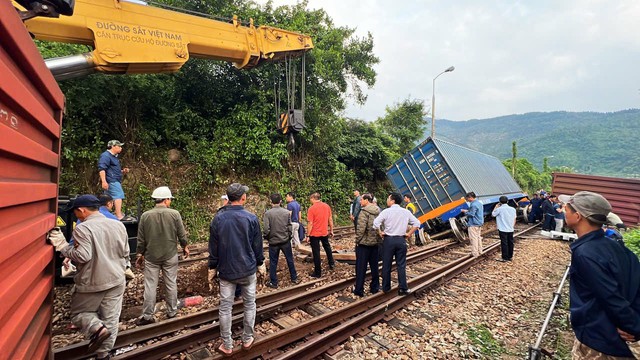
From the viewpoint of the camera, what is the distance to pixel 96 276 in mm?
2994

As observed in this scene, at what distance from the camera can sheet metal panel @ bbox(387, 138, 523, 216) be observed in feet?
33.3

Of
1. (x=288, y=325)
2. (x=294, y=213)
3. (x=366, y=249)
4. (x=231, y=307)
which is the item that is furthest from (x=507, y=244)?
(x=231, y=307)

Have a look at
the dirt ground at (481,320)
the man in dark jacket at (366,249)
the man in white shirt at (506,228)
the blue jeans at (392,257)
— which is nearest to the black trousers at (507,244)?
the man in white shirt at (506,228)

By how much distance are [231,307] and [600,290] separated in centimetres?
349

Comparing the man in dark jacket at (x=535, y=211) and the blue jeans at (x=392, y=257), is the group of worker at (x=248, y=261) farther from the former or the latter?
the man in dark jacket at (x=535, y=211)

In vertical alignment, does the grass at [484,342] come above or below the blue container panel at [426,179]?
below

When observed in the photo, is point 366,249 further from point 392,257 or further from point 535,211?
point 535,211

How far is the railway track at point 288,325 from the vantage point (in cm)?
343

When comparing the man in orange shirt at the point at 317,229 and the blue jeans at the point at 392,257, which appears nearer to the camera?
the blue jeans at the point at 392,257

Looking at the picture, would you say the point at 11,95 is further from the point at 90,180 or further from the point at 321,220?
the point at 90,180

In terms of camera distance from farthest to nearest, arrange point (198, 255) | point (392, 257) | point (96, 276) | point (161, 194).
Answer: point (198, 255) < point (392, 257) < point (161, 194) < point (96, 276)

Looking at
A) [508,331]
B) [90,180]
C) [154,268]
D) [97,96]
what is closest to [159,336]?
[154,268]

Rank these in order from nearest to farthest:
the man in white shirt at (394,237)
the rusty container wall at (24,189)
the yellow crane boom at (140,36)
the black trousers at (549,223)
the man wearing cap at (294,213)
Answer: the rusty container wall at (24,189) → the yellow crane boom at (140,36) → the man in white shirt at (394,237) → the man wearing cap at (294,213) → the black trousers at (549,223)

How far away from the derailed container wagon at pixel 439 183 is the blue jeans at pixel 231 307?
307 inches
